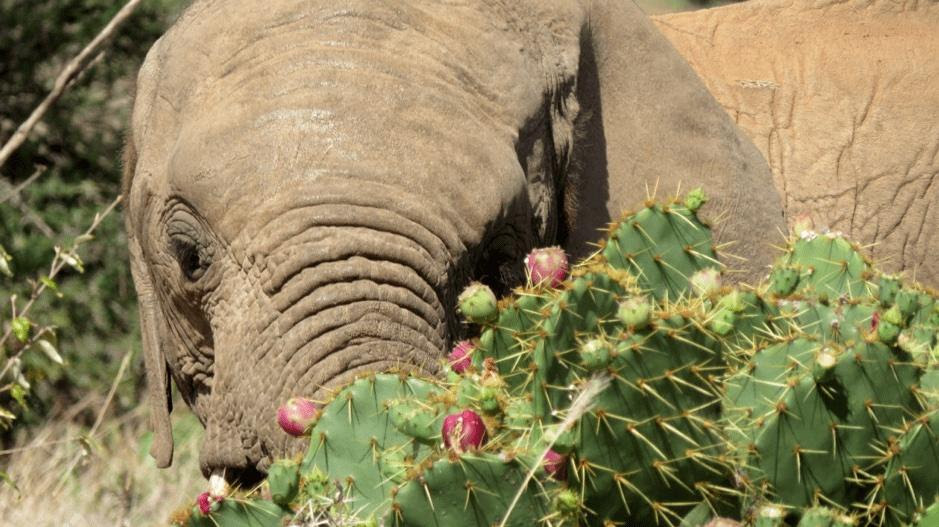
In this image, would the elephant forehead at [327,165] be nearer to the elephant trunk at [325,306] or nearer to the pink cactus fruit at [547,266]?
the elephant trunk at [325,306]

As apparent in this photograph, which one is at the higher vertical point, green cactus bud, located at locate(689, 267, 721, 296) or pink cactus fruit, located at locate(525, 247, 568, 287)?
pink cactus fruit, located at locate(525, 247, 568, 287)

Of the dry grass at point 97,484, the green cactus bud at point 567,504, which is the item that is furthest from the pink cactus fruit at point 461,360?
the dry grass at point 97,484

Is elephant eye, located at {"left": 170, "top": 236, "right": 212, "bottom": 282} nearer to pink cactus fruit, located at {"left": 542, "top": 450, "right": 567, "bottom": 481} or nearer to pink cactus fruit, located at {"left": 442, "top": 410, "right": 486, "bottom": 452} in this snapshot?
pink cactus fruit, located at {"left": 442, "top": 410, "right": 486, "bottom": 452}

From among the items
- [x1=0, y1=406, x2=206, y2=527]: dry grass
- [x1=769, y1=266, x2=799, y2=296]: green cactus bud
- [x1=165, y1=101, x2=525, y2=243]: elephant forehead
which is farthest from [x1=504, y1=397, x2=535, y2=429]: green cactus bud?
[x1=0, y1=406, x2=206, y2=527]: dry grass

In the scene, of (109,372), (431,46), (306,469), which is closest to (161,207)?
(431,46)

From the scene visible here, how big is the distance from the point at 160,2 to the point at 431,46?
4.20 metres

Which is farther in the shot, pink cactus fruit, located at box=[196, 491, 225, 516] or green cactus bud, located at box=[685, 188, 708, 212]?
green cactus bud, located at box=[685, 188, 708, 212]

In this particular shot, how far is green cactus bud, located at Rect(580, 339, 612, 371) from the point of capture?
2145 millimetres

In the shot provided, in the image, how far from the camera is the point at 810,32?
5.93 m

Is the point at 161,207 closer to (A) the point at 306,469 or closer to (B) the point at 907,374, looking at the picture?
(A) the point at 306,469

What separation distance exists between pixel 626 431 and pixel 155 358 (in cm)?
236

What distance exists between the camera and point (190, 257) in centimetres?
383

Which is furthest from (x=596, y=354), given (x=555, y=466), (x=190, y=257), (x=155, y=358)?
(x=155, y=358)

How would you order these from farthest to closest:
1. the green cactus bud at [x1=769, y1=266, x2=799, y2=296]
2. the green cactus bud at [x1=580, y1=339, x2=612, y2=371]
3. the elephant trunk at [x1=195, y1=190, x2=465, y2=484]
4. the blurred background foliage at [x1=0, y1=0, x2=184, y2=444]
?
1. the blurred background foliage at [x1=0, y1=0, x2=184, y2=444]
2. the elephant trunk at [x1=195, y1=190, x2=465, y2=484]
3. the green cactus bud at [x1=769, y1=266, x2=799, y2=296]
4. the green cactus bud at [x1=580, y1=339, x2=612, y2=371]
